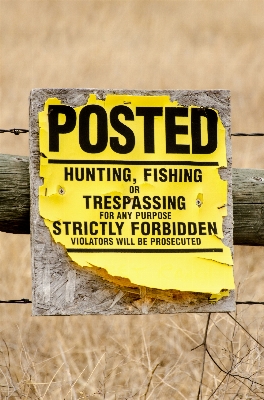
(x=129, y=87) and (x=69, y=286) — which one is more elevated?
(x=129, y=87)

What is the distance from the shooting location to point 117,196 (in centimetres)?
168

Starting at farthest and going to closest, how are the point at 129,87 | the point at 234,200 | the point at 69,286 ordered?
the point at 129,87 < the point at 234,200 < the point at 69,286

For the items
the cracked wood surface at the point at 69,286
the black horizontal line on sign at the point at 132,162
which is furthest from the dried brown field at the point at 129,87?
the black horizontal line on sign at the point at 132,162

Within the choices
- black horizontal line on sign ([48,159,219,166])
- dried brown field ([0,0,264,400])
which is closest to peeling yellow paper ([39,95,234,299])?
black horizontal line on sign ([48,159,219,166])

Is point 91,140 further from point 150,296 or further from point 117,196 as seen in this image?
point 150,296

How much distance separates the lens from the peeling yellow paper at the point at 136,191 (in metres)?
1.66

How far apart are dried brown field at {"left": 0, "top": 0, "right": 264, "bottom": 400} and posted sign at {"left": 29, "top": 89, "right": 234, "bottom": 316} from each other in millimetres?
561

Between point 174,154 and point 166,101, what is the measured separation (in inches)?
5.3

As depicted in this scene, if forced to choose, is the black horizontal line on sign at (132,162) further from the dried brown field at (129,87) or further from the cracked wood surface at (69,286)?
the dried brown field at (129,87)

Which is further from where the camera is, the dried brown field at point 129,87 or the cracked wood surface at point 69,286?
the dried brown field at point 129,87

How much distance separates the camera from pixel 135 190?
1.69 meters

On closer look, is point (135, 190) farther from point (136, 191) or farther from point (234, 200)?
point (234, 200)

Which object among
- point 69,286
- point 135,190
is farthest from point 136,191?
point 69,286

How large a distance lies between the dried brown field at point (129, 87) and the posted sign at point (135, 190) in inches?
22.1
